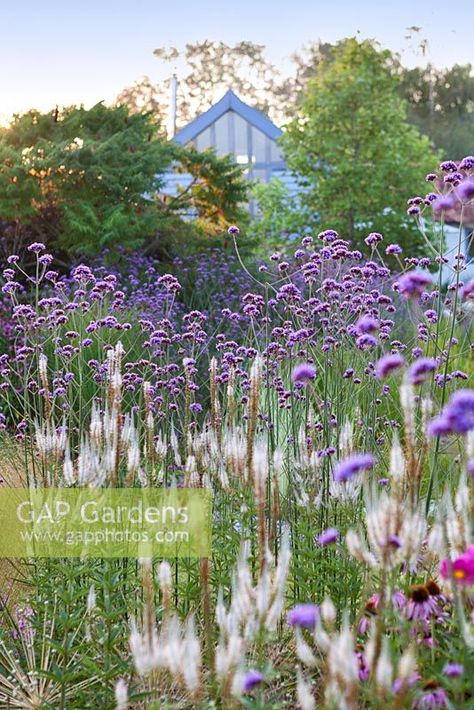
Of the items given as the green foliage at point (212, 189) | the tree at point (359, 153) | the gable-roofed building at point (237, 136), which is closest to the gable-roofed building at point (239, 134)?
the gable-roofed building at point (237, 136)

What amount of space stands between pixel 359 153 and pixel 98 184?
627cm

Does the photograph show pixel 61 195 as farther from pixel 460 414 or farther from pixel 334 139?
pixel 460 414

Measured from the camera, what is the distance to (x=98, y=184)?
43.3 feet

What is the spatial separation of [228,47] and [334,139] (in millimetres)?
25729

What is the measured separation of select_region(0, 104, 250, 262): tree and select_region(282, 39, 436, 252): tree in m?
3.07

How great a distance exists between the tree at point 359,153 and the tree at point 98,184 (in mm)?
3071

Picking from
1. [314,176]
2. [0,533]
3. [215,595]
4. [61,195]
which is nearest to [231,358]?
[215,595]

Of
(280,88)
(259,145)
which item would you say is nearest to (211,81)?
(280,88)

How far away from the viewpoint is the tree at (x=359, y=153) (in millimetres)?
16906

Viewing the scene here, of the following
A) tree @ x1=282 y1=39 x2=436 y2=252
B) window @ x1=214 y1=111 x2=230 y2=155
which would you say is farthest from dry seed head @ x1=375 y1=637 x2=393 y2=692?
window @ x1=214 y1=111 x2=230 y2=155

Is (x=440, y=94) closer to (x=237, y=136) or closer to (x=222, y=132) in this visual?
(x=237, y=136)

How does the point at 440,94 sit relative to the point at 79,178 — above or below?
above

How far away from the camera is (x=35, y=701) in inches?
111

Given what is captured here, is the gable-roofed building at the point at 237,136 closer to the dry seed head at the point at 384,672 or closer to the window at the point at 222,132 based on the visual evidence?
the window at the point at 222,132
